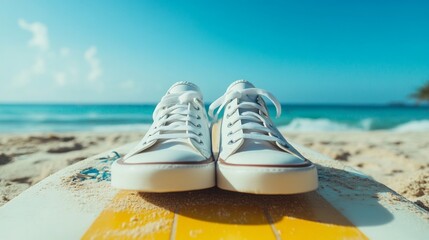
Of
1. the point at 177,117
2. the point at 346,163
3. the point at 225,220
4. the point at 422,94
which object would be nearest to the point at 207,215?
the point at 225,220

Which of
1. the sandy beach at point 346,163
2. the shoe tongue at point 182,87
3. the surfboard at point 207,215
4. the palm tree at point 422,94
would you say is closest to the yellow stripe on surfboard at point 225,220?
the surfboard at point 207,215

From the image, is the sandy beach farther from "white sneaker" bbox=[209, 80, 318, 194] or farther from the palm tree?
the palm tree

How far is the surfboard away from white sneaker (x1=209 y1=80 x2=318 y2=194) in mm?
95

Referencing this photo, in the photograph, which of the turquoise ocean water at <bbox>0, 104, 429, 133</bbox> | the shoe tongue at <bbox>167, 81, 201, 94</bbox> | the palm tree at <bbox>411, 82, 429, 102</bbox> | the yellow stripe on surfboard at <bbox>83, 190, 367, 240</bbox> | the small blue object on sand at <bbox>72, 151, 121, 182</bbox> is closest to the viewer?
the yellow stripe on surfboard at <bbox>83, 190, 367, 240</bbox>

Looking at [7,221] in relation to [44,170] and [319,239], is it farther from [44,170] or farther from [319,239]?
[44,170]

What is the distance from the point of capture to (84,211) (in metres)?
0.98

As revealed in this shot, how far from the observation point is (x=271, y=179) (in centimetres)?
87

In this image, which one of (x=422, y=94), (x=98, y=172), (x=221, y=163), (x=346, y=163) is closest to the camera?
(x=221, y=163)

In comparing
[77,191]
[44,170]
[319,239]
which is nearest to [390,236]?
[319,239]

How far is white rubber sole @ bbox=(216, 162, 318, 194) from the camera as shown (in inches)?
34.1

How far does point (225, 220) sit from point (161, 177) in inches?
8.8

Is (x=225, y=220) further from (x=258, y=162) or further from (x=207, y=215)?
(x=258, y=162)

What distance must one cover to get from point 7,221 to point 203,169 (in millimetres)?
588

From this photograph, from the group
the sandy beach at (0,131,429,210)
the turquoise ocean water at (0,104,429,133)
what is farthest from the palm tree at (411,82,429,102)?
the sandy beach at (0,131,429,210)
